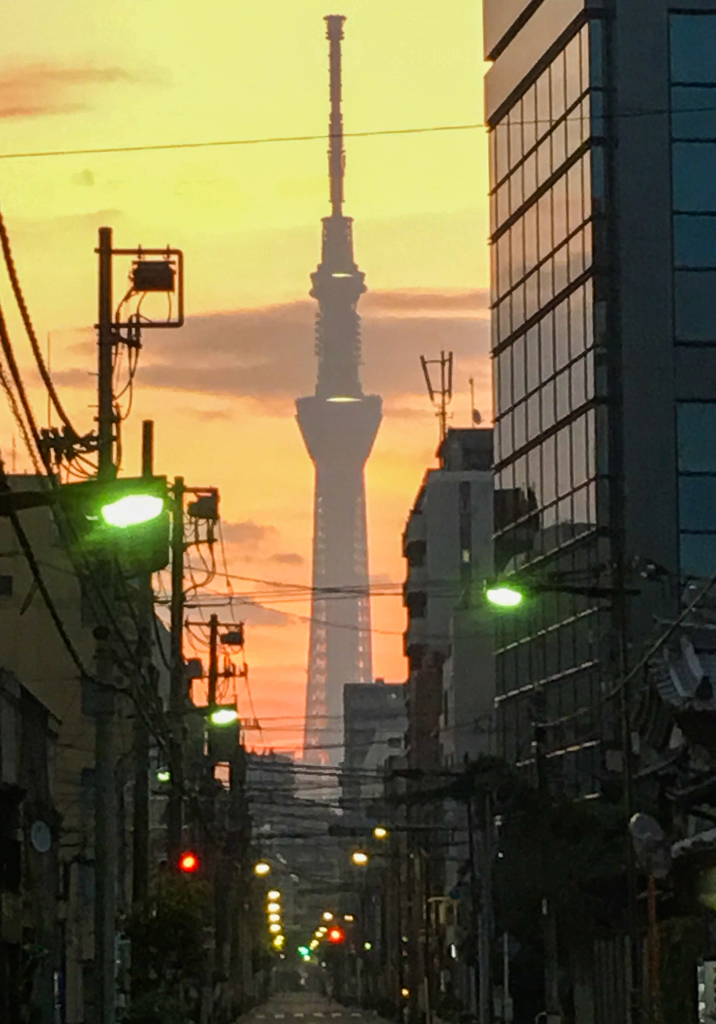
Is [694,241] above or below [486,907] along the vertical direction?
above

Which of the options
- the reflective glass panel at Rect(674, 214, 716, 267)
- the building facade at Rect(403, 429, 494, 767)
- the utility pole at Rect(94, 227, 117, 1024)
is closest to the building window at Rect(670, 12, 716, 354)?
the reflective glass panel at Rect(674, 214, 716, 267)

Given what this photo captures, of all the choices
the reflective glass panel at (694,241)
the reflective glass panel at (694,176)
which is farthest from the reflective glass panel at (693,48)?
the reflective glass panel at (694,241)

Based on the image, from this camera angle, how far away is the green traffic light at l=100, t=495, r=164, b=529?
Result: 20.5 metres

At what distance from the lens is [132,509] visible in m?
20.5

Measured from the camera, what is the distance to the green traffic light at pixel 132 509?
20.5m

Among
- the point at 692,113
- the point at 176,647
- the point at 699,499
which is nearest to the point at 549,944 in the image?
the point at 176,647

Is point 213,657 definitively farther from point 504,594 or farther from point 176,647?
point 504,594

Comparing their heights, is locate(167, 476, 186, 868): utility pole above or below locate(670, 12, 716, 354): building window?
below

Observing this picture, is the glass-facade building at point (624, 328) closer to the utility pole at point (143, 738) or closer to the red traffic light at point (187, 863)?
the red traffic light at point (187, 863)

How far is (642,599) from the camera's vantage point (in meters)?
75.6

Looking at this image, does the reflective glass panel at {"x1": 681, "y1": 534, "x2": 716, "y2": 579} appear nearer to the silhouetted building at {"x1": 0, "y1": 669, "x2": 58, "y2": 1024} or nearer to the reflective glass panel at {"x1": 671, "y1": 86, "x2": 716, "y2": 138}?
the reflective glass panel at {"x1": 671, "y1": 86, "x2": 716, "y2": 138}

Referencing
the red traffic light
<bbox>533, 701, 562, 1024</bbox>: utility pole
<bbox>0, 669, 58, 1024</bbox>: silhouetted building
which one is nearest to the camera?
<bbox>0, 669, 58, 1024</bbox>: silhouetted building

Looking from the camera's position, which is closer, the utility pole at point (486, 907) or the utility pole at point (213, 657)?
the utility pole at point (486, 907)

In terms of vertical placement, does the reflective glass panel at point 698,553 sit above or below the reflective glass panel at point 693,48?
below
